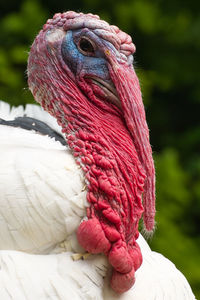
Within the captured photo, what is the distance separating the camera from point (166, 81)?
605 centimetres

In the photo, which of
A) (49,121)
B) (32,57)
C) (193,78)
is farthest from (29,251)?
(193,78)

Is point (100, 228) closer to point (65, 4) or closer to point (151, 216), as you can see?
point (151, 216)

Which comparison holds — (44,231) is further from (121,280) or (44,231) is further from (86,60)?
(86,60)

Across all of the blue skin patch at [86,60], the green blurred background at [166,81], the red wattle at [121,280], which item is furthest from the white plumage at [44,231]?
the green blurred background at [166,81]

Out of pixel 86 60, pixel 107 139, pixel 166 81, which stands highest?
pixel 86 60

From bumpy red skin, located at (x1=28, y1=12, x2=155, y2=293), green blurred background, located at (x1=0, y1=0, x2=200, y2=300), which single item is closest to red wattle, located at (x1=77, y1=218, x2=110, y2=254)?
bumpy red skin, located at (x1=28, y1=12, x2=155, y2=293)

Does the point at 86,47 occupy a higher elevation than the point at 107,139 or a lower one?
higher

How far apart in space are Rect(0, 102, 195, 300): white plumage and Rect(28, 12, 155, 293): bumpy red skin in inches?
1.9

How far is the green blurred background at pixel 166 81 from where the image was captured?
5355 mm

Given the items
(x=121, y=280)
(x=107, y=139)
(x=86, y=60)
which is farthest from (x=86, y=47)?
(x=121, y=280)

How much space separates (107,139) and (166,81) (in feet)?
10.8

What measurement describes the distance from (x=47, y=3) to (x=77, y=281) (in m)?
3.94

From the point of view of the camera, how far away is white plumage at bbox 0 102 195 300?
103 inches

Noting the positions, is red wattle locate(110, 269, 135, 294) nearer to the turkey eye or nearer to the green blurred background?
the turkey eye
